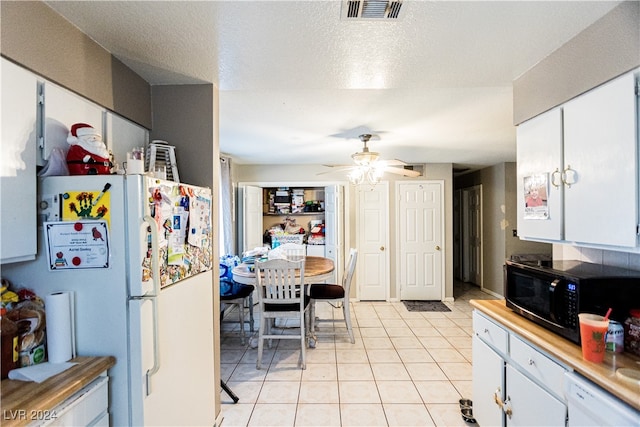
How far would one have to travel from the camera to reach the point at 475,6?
122cm

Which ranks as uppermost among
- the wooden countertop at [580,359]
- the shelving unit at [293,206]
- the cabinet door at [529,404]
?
the shelving unit at [293,206]

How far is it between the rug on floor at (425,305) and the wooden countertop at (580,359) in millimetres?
3031

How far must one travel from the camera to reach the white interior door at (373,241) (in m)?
4.97

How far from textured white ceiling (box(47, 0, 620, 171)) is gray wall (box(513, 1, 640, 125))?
0.05 metres

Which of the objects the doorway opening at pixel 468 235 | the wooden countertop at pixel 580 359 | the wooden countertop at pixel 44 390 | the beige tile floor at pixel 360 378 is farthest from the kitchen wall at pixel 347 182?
the wooden countertop at pixel 44 390

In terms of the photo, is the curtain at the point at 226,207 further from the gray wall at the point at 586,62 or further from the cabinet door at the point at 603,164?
the cabinet door at the point at 603,164

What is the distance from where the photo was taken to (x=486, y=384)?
1824 mm

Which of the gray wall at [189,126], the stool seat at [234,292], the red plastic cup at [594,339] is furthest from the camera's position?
the stool seat at [234,292]

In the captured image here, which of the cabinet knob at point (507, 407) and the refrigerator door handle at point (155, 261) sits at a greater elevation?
the refrigerator door handle at point (155, 261)

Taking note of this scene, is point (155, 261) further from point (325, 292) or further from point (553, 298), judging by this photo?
point (325, 292)

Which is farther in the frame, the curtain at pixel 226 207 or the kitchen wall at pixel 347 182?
the kitchen wall at pixel 347 182

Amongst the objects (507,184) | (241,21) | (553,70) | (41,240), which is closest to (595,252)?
(553,70)

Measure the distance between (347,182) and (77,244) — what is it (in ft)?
13.3

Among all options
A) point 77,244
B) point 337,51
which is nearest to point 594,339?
point 337,51
